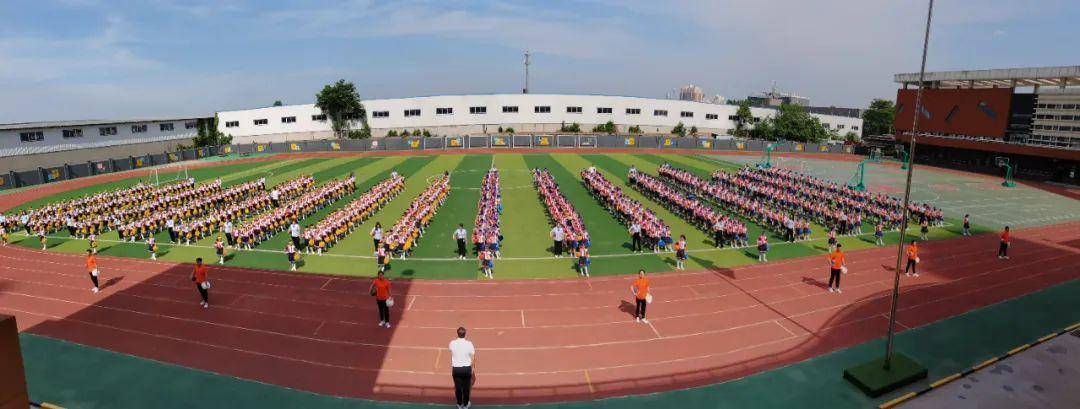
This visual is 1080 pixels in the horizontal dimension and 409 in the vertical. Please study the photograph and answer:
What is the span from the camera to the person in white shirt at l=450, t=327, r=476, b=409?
902 cm

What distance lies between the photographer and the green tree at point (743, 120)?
7887cm

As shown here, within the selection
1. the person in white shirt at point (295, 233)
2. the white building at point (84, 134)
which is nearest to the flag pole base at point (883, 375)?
the person in white shirt at point (295, 233)

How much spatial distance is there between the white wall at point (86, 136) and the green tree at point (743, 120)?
7562cm

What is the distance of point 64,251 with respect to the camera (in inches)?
870

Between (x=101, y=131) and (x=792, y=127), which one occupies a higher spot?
(x=792, y=127)

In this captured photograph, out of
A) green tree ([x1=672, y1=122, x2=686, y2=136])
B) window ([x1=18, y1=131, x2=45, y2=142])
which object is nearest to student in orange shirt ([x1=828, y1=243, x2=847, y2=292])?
green tree ([x1=672, y1=122, x2=686, y2=136])

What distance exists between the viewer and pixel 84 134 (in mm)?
51844

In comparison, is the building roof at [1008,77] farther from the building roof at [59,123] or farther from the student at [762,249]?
the building roof at [59,123]

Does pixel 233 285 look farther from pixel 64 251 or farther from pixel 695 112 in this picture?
pixel 695 112

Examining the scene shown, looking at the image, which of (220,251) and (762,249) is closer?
(220,251)

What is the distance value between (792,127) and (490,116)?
42.9 m

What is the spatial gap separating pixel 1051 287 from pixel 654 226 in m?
13.1

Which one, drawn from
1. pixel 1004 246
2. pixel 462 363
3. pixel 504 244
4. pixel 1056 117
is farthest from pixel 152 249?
pixel 1056 117

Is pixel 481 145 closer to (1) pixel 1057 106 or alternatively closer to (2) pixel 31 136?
(2) pixel 31 136
